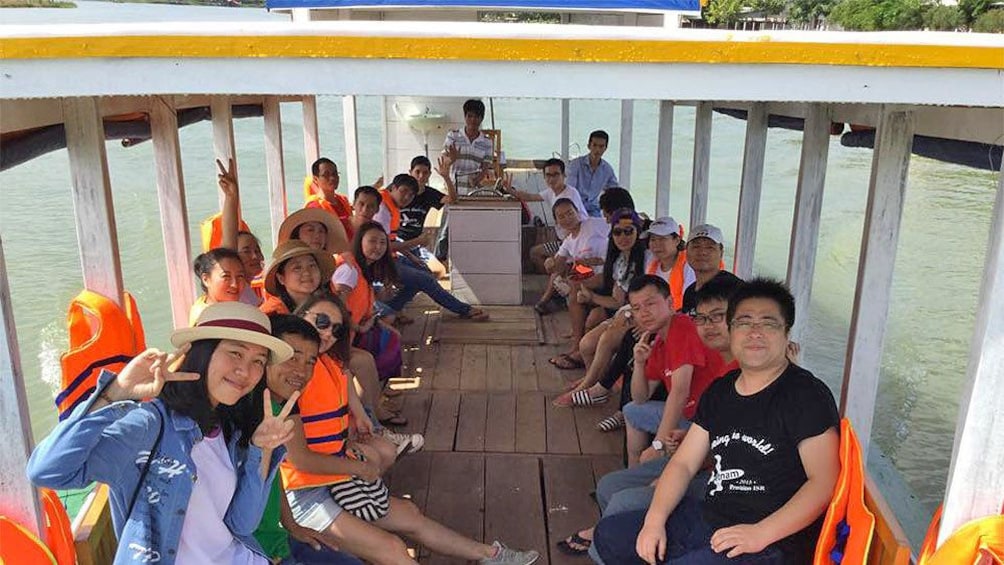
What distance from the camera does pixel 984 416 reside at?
6.14 ft

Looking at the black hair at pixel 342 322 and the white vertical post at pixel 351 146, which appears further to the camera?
the white vertical post at pixel 351 146

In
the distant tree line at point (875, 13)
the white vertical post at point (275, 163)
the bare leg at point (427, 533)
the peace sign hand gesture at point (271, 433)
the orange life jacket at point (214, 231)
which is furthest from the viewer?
the distant tree line at point (875, 13)

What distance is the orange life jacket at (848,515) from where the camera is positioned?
1885 mm

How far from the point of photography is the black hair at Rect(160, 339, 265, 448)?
183 cm

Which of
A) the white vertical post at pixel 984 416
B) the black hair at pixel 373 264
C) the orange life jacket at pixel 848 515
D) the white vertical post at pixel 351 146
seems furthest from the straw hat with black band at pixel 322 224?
the white vertical post at pixel 351 146

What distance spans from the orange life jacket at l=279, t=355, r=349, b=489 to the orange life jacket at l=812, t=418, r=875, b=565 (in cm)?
143

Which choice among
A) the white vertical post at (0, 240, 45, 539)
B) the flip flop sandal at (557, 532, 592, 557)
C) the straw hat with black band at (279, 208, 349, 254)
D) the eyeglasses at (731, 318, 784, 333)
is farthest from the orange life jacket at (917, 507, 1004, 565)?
the straw hat with black band at (279, 208, 349, 254)

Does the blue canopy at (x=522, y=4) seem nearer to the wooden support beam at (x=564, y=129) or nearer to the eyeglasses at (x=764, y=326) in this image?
the eyeglasses at (x=764, y=326)

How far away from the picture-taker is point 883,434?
7.24 m

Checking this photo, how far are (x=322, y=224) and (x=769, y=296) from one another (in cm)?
246

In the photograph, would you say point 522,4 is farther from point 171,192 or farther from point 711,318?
point 711,318

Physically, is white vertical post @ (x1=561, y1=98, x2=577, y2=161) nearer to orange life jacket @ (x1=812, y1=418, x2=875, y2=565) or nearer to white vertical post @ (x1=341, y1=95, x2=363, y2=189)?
white vertical post @ (x1=341, y1=95, x2=363, y2=189)

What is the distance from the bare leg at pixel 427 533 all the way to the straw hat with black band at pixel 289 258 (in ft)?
3.72

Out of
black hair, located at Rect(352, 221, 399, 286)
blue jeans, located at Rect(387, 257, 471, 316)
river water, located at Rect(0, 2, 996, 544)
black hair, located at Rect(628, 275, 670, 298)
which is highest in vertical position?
black hair, located at Rect(628, 275, 670, 298)
